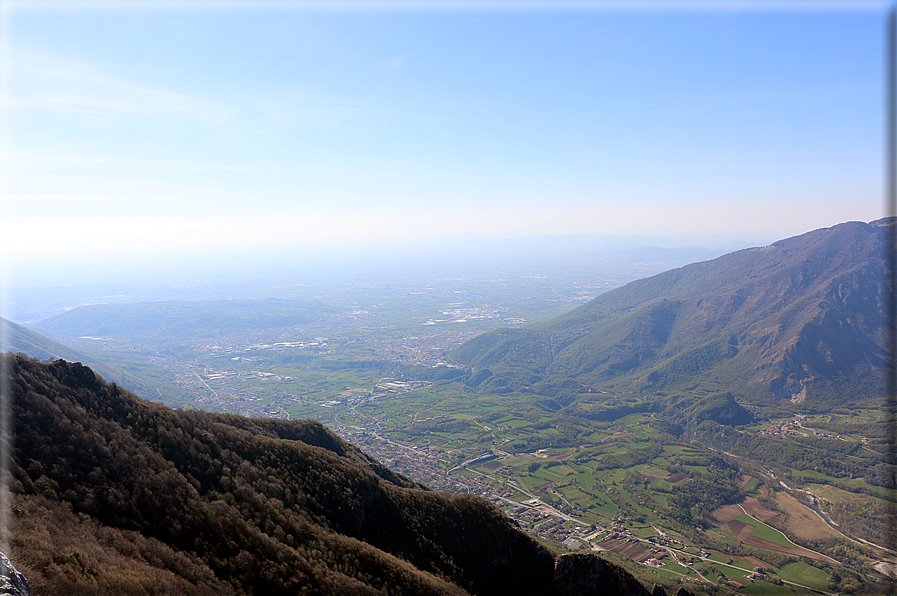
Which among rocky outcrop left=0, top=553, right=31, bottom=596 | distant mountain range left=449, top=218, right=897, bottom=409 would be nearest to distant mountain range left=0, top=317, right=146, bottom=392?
distant mountain range left=449, top=218, right=897, bottom=409

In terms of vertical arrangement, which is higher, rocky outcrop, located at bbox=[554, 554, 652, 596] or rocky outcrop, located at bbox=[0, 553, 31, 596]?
rocky outcrop, located at bbox=[0, 553, 31, 596]

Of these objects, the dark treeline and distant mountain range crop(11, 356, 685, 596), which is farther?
the dark treeline

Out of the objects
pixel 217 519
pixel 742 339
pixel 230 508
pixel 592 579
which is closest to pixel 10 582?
pixel 217 519

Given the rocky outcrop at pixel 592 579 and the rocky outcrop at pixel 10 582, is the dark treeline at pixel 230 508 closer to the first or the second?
the rocky outcrop at pixel 592 579

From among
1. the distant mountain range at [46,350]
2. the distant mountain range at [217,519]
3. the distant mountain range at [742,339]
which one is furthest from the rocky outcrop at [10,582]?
the distant mountain range at [742,339]

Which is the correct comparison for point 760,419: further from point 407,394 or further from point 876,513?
point 407,394

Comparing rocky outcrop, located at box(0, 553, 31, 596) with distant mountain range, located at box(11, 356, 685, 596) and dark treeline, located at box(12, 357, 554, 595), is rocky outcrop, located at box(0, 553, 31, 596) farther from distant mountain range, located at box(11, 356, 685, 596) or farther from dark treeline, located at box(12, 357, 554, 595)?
dark treeline, located at box(12, 357, 554, 595)
